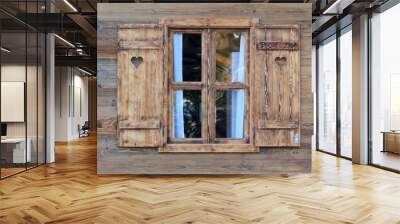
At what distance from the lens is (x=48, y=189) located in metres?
4.68

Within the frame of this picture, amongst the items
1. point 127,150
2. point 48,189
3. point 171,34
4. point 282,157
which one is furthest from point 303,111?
point 48,189

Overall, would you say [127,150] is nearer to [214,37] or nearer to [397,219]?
[214,37]

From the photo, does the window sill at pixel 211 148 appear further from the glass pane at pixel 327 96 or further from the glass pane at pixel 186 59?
the glass pane at pixel 327 96

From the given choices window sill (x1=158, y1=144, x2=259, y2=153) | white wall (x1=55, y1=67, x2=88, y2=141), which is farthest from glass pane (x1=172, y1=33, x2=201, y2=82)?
white wall (x1=55, y1=67, x2=88, y2=141)

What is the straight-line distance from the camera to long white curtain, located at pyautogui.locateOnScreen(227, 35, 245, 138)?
559 centimetres

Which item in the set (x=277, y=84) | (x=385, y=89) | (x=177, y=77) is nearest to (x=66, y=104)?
(x=177, y=77)

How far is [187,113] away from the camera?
18.2 ft

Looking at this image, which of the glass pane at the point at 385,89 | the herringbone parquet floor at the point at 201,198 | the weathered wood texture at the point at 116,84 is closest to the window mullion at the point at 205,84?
the weathered wood texture at the point at 116,84

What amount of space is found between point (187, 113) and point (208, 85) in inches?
20.5

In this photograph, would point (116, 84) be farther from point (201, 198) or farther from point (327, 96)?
point (327, 96)

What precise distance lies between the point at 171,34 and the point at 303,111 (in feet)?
7.46

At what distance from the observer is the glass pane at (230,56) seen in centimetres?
557

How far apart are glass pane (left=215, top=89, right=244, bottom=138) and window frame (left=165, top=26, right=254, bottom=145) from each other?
0.07m

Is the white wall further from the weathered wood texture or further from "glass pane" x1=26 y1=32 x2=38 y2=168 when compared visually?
the weathered wood texture
